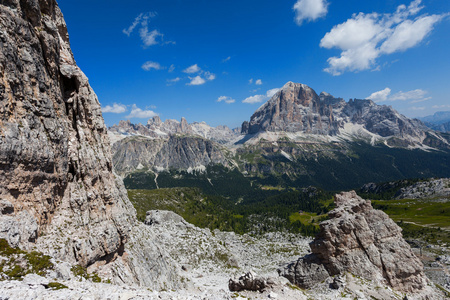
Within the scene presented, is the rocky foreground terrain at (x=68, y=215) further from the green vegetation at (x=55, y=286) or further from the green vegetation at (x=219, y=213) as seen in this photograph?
the green vegetation at (x=219, y=213)

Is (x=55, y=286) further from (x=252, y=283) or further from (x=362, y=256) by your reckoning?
(x=362, y=256)

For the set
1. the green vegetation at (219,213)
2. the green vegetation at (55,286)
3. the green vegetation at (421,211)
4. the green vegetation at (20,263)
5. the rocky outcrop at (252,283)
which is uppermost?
the green vegetation at (20,263)

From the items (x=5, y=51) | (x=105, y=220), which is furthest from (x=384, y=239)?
(x=5, y=51)

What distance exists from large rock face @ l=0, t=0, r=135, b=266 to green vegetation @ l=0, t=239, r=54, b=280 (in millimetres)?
1303

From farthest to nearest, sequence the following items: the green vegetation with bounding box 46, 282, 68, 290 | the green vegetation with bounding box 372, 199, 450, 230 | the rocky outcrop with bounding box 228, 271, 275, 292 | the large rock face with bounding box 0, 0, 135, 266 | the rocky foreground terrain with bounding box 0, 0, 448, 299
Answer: the green vegetation with bounding box 372, 199, 450, 230
the rocky outcrop with bounding box 228, 271, 275, 292
the large rock face with bounding box 0, 0, 135, 266
the rocky foreground terrain with bounding box 0, 0, 448, 299
the green vegetation with bounding box 46, 282, 68, 290

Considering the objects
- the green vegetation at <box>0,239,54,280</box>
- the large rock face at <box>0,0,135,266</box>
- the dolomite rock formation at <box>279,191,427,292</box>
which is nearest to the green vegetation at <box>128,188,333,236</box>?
the dolomite rock formation at <box>279,191,427,292</box>

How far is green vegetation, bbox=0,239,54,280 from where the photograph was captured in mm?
15238

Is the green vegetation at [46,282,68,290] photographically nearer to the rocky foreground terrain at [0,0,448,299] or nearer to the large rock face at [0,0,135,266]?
the rocky foreground terrain at [0,0,448,299]

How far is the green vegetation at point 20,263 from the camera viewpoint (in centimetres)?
1524

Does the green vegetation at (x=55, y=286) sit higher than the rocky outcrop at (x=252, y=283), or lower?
higher

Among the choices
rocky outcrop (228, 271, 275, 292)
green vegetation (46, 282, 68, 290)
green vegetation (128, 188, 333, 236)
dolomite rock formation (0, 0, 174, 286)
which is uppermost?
dolomite rock formation (0, 0, 174, 286)

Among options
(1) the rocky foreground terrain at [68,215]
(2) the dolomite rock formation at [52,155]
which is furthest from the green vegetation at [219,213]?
(2) the dolomite rock formation at [52,155]

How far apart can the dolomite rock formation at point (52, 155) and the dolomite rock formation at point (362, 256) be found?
27998mm

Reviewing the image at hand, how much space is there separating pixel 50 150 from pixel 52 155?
56cm
